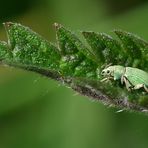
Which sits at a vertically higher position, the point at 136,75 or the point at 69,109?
the point at 136,75

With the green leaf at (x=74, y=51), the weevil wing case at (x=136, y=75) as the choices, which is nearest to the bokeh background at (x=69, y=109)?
the weevil wing case at (x=136, y=75)

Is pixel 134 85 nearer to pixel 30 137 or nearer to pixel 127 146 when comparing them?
pixel 127 146

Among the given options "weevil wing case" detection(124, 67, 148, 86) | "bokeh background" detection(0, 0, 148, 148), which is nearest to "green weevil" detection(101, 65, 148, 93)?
"weevil wing case" detection(124, 67, 148, 86)

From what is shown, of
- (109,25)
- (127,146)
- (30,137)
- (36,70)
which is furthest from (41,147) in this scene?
(36,70)

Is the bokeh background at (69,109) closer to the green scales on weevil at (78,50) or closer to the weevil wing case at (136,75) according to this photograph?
the weevil wing case at (136,75)

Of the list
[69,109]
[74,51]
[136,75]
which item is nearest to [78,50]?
[74,51]

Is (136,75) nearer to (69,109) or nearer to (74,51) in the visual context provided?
(74,51)
